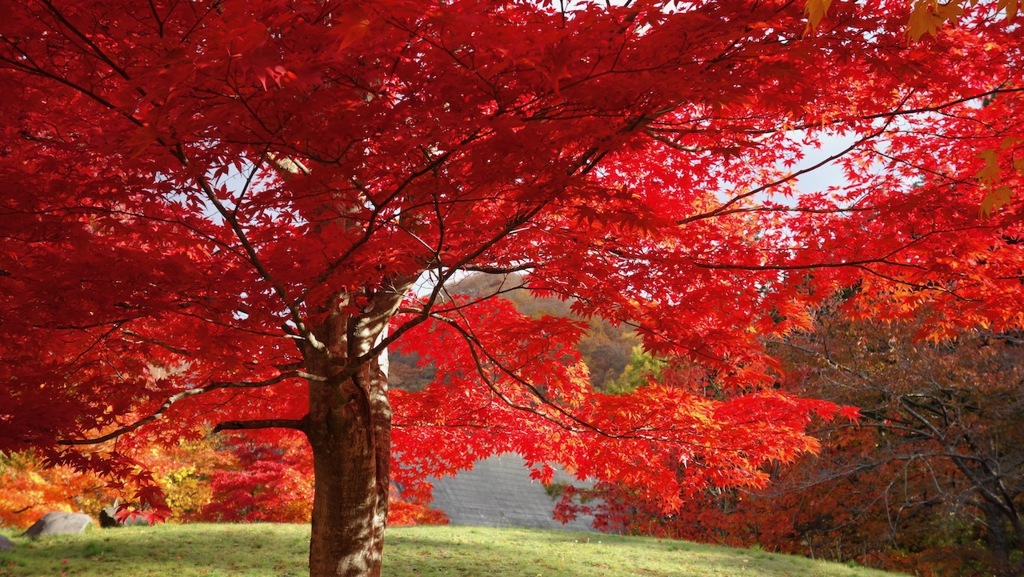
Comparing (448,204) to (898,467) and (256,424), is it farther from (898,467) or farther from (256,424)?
(898,467)

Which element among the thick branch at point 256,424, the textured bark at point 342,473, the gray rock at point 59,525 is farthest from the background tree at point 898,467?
the gray rock at point 59,525

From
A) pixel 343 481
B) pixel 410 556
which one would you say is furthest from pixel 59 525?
pixel 343 481

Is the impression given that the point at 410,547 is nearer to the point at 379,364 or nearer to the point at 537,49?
the point at 379,364

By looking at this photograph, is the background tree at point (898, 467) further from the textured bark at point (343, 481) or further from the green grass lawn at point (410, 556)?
the textured bark at point (343, 481)

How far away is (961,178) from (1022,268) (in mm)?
994

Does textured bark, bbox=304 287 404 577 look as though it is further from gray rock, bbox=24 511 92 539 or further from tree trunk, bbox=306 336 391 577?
gray rock, bbox=24 511 92 539

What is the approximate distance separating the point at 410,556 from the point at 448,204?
7.47 meters

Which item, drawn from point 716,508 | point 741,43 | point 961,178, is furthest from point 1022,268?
Result: point 716,508

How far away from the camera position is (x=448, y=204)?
13.1 ft

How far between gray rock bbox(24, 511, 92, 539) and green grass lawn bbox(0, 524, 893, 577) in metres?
0.29

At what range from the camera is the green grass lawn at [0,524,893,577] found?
29.0 ft

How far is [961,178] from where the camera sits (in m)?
5.50

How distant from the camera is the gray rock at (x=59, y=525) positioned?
10945 mm

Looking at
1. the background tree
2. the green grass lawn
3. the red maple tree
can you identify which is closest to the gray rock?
the green grass lawn
